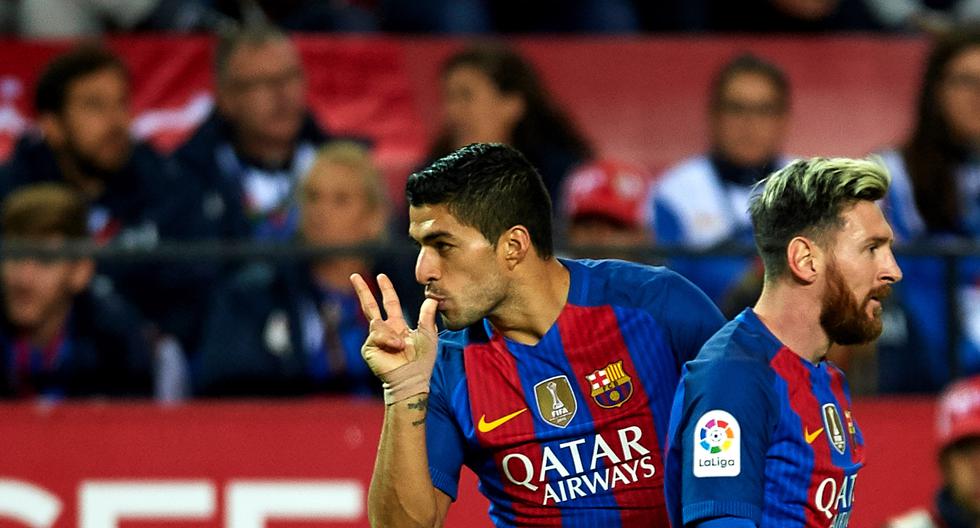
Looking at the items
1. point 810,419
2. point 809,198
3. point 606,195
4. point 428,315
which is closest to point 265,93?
point 606,195

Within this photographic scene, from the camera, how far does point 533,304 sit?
13.9 feet

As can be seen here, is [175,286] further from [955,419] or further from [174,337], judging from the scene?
[955,419]

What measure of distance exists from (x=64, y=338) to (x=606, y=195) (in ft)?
7.47

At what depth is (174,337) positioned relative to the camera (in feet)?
22.0

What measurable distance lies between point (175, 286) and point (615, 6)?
2933 mm

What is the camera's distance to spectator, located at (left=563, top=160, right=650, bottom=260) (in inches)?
268

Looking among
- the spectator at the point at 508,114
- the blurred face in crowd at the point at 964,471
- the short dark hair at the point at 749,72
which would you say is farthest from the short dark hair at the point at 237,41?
the blurred face in crowd at the point at 964,471

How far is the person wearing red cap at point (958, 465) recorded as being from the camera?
5.94 metres

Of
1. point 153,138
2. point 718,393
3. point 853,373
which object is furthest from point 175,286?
point 718,393

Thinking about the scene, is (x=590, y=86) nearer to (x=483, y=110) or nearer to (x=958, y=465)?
(x=483, y=110)

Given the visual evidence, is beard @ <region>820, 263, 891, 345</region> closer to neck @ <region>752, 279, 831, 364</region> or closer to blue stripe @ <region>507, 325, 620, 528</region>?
neck @ <region>752, 279, 831, 364</region>

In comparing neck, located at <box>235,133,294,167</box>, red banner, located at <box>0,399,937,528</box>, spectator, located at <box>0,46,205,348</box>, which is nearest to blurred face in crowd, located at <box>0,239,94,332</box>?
red banner, located at <box>0,399,937,528</box>

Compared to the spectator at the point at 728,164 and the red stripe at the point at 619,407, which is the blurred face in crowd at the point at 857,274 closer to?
the red stripe at the point at 619,407

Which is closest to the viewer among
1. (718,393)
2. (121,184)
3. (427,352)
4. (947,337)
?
(718,393)
